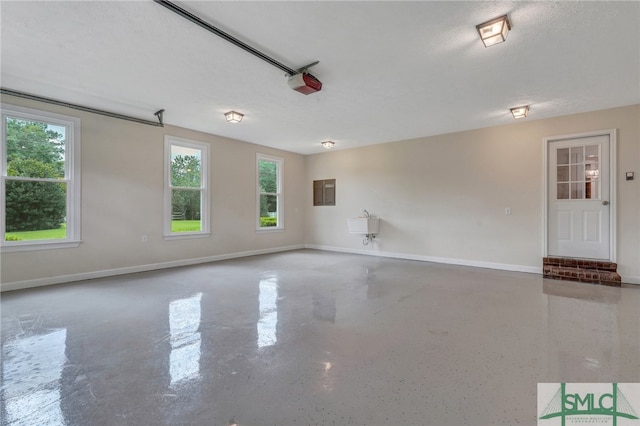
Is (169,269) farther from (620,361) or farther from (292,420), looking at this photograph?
(620,361)

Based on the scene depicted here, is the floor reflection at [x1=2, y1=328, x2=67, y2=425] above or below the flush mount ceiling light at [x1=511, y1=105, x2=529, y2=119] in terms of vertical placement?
below

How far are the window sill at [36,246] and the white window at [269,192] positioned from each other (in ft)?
11.5

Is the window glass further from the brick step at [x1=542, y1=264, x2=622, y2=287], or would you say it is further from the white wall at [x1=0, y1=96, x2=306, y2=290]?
the brick step at [x1=542, y1=264, x2=622, y2=287]

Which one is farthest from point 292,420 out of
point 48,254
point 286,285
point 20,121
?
point 20,121

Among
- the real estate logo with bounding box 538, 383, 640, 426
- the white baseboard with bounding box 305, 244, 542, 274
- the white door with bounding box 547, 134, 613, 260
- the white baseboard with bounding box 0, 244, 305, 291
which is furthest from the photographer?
the white baseboard with bounding box 305, 244, 542, 274

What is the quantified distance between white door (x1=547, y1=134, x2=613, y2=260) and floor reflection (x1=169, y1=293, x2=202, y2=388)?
5532 mm

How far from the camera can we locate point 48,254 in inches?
161

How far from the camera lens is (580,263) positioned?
4.53m

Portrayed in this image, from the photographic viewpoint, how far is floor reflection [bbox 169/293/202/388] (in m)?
1.93

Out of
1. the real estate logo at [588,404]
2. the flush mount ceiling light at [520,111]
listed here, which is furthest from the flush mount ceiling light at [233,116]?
the real estate logo at [588,404]

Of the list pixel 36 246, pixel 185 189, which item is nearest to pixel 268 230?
pixel 185 189

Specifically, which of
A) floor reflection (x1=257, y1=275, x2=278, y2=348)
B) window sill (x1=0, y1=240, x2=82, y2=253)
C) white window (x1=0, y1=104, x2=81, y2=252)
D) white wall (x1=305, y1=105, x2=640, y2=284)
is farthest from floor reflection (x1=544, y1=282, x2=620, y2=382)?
white window (x1=0, y1=104, x2=81, y2=252)

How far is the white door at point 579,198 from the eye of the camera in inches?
175

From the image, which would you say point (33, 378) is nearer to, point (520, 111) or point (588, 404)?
point (588, 404)
